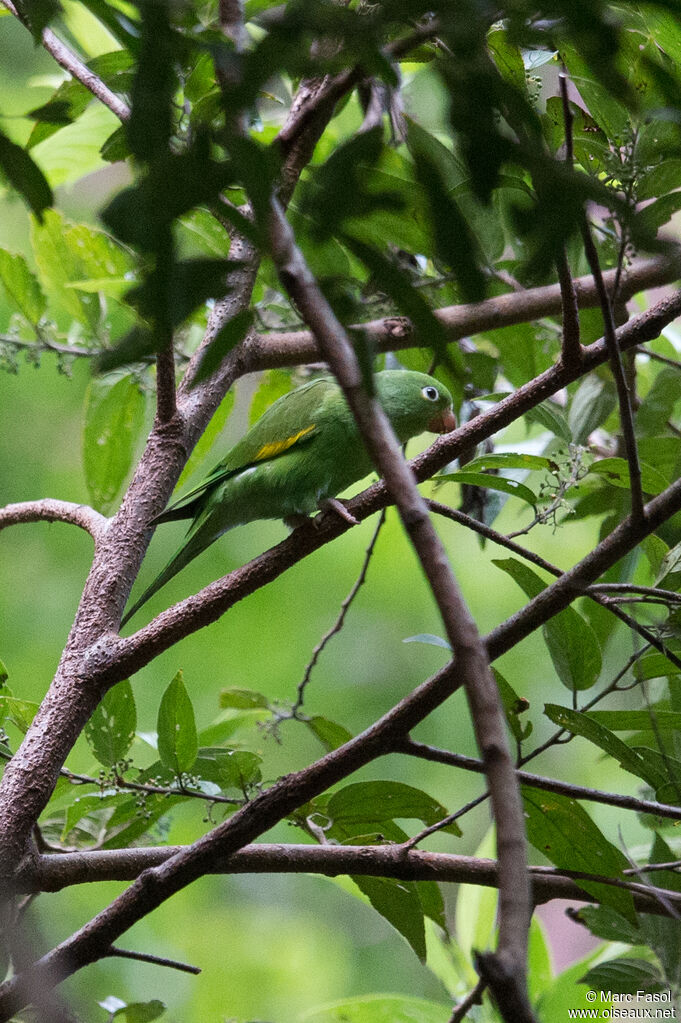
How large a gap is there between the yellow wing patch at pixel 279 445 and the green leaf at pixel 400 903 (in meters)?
0.79

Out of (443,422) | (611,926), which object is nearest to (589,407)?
(443,422)

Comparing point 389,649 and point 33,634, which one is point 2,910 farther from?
point 389,649

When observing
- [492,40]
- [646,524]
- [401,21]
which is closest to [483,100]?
[401,21]

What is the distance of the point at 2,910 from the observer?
101cm

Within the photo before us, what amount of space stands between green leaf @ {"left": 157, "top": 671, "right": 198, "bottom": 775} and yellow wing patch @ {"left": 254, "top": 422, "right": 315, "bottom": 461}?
576 millimetres

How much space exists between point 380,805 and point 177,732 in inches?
11.8

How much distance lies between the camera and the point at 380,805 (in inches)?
46.8

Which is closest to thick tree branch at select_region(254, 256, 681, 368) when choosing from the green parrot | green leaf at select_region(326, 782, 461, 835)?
the green parrot

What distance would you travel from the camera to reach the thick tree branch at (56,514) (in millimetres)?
1410

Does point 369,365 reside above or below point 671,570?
above

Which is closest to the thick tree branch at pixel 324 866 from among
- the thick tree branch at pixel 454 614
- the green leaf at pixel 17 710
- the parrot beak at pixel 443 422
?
the green leaf at pixel 17 710

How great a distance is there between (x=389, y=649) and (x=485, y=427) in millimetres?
2451

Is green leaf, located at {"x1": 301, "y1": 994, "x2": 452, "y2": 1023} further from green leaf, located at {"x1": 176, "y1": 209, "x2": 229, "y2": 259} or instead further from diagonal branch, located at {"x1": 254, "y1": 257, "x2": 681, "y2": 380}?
green leaf, located at {"x1": 176, "y1": 209, "x2": 229, "y2": 259}

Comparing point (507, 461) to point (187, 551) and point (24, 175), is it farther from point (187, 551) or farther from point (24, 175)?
point (24, 175)
